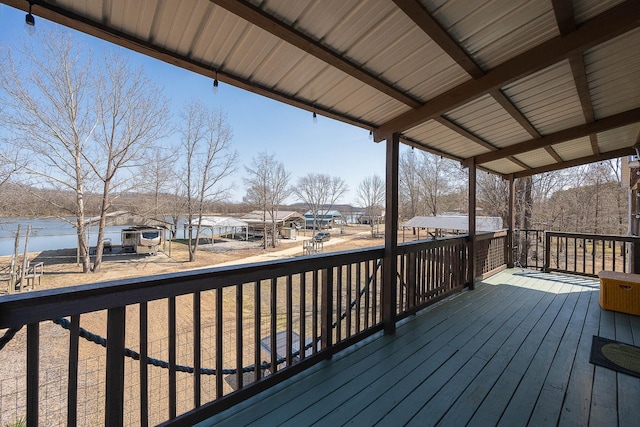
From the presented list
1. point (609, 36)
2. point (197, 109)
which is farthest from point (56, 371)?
point (197, 109)

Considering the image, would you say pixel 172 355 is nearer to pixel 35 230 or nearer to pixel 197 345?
pixel 197 345

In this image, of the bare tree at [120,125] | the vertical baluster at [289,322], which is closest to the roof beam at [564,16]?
the vertical baluster at [289,322]

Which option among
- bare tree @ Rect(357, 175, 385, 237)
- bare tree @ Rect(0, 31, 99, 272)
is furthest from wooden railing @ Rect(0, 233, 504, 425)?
bare tree @ Rect(357, 175, 385, 237)

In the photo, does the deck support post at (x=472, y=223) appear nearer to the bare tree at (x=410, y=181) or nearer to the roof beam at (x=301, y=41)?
the roof beam at (x=301, y=41)

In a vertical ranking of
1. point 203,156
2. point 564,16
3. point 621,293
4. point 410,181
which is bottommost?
point 621,293

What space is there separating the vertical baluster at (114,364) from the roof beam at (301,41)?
1631 mm

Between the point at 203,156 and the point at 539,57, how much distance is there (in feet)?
63.5

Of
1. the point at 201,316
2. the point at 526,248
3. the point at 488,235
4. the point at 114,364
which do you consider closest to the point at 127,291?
the point at 114,364

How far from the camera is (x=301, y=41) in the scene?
5.55 feet

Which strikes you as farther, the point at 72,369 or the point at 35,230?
the point at 35,230

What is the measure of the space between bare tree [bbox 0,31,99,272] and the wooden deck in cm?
1471

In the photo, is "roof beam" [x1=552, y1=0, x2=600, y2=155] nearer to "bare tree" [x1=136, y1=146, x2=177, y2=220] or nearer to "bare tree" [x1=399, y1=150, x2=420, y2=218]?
"bare tree" [x1=136, y1=146, x2=177, y2=220]

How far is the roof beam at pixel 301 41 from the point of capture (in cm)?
142

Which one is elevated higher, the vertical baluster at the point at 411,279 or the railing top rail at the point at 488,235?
the railing top rail at the point at 488,235
